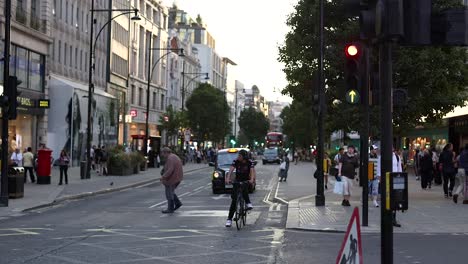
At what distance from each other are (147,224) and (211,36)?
12667 centimetres

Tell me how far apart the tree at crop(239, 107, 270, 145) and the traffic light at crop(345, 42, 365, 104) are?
5397 inches

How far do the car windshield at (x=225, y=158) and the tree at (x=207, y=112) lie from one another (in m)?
54.7

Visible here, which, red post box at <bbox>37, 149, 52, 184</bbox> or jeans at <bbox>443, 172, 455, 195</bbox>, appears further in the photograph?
red post box at <bbox>37, 149, 52, 184</bbox>

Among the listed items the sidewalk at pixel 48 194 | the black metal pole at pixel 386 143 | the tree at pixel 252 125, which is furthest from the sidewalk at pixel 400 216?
the tree at pixel 252 125

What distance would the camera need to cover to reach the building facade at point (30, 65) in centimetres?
3847

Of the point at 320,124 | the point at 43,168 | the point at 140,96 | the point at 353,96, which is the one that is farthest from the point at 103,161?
the point at 140,96

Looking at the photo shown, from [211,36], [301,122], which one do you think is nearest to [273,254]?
[301,122]

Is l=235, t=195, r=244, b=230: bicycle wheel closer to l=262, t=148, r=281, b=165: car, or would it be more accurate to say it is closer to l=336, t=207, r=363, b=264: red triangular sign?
l=336, t=207, r=363, b=264: red triangular sign

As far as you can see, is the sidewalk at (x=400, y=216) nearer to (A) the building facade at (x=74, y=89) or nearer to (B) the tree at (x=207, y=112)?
(A) the building facade at (x=74, y=89)

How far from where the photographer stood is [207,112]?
3223 inches

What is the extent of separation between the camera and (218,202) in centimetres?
2169

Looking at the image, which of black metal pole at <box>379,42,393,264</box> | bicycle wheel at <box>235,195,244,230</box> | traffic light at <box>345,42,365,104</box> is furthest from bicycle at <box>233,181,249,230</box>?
black metal pole at <box>379,42,393,264</box>

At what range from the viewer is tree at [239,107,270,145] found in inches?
5989

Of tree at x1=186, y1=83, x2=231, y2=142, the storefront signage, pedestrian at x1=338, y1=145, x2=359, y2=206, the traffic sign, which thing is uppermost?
tree at x1=186, y1=83, x2=231, y2=142
